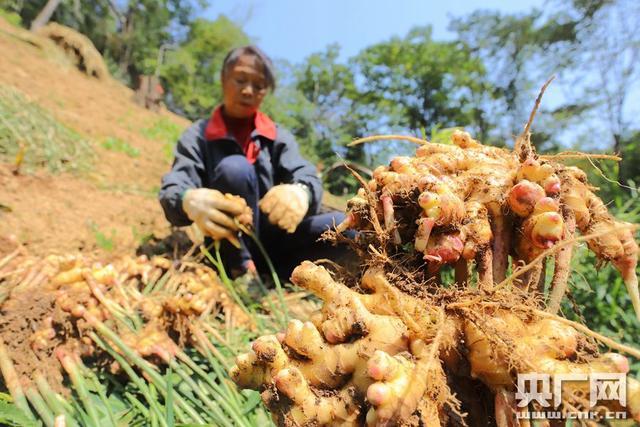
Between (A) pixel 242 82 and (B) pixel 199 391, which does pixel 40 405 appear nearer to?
(B) pixel 199 391

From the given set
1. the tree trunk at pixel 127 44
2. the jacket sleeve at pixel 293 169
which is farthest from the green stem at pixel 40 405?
the tree trunk at pixel 127 44

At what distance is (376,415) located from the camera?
23.2 inches

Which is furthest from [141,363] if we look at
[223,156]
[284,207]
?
[223,156]

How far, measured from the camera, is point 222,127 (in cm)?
200

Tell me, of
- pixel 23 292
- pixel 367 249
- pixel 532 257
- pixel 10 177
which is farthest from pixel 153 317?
pixel 10 177

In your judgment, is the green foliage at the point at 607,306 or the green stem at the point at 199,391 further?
the green foliage at the point at 607,306

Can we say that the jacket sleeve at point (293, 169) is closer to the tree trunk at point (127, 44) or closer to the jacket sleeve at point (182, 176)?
the jacket sleeve at point (182, 176)

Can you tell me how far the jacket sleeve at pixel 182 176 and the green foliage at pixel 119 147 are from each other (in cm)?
309

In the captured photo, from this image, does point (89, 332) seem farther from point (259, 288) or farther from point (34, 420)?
point (259, 288)

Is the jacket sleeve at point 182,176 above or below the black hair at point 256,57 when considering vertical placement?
below

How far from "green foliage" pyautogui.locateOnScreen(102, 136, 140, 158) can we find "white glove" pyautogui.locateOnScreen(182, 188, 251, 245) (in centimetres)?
360

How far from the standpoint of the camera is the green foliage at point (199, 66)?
17.0 m

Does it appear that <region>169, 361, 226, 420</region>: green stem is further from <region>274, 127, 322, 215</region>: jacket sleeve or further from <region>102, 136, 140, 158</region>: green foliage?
<region>102, 136, 140, 158</region>: green foliage

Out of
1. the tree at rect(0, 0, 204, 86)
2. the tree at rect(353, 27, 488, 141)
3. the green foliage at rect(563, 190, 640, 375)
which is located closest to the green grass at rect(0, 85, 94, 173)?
the green foliage at rect(563, 190, 640, 375)
